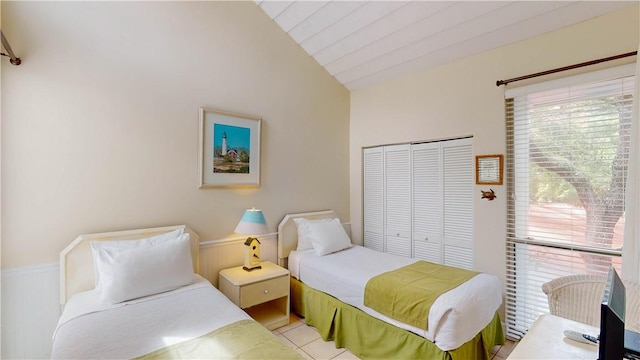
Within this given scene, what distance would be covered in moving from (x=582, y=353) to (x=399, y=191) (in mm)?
2436

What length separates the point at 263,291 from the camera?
265 centimetres

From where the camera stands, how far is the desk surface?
1.19 meters

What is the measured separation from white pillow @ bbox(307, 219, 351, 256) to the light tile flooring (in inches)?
28.7

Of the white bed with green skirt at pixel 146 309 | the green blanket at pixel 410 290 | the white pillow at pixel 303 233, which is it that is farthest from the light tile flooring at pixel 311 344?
the white bed with green skirt at pixel 146 309

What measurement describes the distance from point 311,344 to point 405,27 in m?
3.02

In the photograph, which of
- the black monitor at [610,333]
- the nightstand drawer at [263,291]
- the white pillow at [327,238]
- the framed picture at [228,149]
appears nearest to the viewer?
the black monitor at [610,333]

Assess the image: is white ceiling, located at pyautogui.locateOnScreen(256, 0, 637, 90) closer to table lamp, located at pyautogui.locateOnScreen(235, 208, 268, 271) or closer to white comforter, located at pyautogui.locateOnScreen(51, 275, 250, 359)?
table lamp, located at pyautogui.locateOnScreen(235, 208, 268, 271)

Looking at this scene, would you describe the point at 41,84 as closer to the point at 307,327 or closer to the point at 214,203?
the point at 214,203

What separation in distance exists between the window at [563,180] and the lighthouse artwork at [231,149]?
246 cm

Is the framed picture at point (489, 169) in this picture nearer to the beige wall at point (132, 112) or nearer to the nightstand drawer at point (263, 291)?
the beige wall at point (132, 112)

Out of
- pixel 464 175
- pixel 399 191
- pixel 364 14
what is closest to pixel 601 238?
pixel 464 175

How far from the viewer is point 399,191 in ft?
11.7

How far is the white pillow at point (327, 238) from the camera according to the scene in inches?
124

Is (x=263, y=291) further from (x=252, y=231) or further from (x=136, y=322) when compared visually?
(x=136, y=322)
